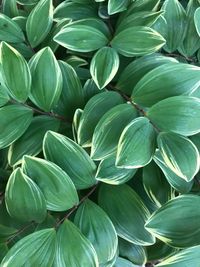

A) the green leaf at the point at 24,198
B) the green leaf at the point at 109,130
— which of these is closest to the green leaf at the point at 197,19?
the green leaf at the point at 109,130

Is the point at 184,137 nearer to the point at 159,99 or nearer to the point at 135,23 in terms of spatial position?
the point at 159,99

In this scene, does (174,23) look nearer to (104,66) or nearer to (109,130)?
(104,66)

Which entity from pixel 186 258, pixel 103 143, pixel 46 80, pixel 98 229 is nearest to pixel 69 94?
pixel 46 80

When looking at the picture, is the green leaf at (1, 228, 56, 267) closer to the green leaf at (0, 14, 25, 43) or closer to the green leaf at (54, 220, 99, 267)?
the green leaf at (54, 220, 99, 267)

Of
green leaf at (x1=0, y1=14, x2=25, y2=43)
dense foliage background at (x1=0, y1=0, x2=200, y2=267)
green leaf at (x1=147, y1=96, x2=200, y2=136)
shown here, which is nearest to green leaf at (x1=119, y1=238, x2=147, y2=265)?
dense foliage background at (x1=0, y1=0, x2=200, y2=267)

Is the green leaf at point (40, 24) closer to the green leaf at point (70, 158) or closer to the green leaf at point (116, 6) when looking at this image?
the green leaf at point (116, 6)
